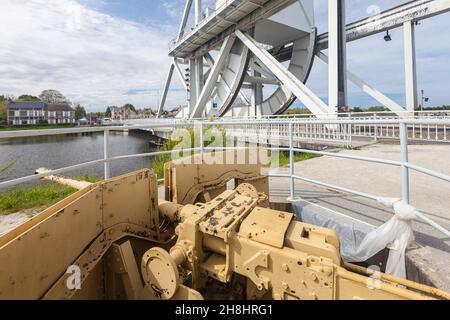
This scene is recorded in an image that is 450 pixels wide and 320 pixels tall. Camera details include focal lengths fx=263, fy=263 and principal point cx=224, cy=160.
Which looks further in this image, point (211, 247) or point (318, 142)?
point (318, 142)

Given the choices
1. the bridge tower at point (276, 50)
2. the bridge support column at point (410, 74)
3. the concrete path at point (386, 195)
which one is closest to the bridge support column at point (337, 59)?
the bridge tower at point (276, 50)

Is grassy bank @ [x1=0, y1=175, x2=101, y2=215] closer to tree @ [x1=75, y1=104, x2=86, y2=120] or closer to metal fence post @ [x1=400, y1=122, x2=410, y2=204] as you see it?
metal fence post @ [x1=400, y1=122, x2=410, y2=204]

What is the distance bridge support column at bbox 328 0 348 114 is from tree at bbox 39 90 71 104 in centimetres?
8661

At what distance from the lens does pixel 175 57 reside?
27.4 meters

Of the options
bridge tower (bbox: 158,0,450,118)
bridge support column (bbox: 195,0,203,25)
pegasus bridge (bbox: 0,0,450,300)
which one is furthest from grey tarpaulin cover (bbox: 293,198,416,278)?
bridge support column (bbox: 195,0,203,25)

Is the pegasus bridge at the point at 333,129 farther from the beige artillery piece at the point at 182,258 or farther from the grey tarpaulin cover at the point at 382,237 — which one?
the beige artillery piece at the point at 182,258

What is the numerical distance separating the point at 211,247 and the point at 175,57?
28512 millimetres

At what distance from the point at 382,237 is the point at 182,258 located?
1529mm

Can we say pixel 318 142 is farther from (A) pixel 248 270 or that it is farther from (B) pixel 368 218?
(A) pixel 248 270

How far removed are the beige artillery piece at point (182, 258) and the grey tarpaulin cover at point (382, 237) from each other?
0.40 metres

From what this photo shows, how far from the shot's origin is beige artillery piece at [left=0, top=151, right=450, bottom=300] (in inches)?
52.3

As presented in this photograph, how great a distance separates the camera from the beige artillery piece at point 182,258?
4.36ft

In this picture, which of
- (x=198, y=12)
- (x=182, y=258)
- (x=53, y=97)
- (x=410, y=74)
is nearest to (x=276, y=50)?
(x=198, y=12)
